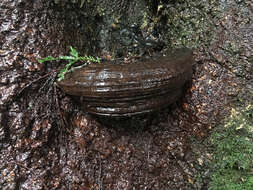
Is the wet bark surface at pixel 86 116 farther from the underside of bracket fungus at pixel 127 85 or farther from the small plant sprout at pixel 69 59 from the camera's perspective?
the underside of bracket fungus at pixel 127 85

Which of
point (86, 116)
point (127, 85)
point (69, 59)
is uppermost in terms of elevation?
point (69, 59)

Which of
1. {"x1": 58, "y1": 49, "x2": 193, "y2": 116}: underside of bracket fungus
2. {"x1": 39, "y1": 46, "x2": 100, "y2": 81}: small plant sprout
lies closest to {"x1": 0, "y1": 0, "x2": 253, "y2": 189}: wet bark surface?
{"x1": 39, "y1": 46, "x2": 100, "y2": 81}: small plant sprout

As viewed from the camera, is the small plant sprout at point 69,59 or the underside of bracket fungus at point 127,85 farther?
the small plant sprout at point 69,59

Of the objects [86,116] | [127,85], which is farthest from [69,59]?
[127,85]

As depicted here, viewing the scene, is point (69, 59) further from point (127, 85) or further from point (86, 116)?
point (127, 85)

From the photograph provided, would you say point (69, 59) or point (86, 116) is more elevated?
point (69, 59)

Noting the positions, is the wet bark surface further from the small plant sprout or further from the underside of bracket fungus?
the underside of bracket fungus

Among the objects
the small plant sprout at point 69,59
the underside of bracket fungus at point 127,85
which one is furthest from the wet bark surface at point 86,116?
the underside of bracket fungus at point 127,85
